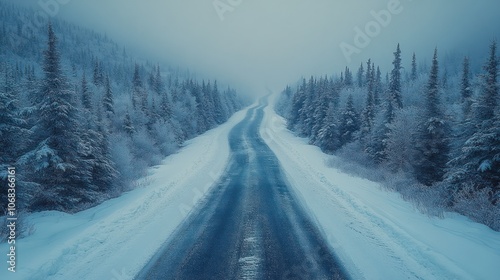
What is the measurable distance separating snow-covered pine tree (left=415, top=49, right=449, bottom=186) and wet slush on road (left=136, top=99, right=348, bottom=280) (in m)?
10.1

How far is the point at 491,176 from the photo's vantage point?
10680 millimetres

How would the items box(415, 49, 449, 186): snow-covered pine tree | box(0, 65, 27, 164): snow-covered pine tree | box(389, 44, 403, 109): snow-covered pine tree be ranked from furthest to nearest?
box(389, 44, 403, 109): snow-covered pine tree < box(415, 49, 449, 186): snow-covered pine tree < box(0, 65, 27, 164): snow-covered pine tree

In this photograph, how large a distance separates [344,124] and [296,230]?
26.0m

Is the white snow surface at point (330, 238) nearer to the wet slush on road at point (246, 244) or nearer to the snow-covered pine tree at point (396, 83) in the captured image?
the wet slush on road at point (246, 244)

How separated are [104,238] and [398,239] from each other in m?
8.35

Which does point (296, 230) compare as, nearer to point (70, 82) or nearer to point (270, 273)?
point (270, 273)

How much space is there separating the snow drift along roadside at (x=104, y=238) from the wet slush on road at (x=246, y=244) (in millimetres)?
586

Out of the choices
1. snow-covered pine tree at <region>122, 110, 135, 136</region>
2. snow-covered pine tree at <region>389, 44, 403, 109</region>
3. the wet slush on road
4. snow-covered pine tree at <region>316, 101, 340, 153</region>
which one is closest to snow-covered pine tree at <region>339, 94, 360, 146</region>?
snow-covered pine tree at <region>316, 101, 340, 153</region>

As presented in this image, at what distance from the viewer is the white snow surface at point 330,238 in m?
5.90

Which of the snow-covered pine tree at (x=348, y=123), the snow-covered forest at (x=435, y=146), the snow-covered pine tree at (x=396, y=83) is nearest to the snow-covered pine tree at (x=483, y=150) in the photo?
the snow-covered forest at (x=435, y=146)

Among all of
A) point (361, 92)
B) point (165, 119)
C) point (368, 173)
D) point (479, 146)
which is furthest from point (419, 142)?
point (361, 92)

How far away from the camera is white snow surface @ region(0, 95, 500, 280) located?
5.90 meters

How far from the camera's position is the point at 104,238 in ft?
24.9

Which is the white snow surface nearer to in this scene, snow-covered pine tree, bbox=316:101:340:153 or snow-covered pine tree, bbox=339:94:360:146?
snow-covered pine tree, bbox=316:101:340:153
